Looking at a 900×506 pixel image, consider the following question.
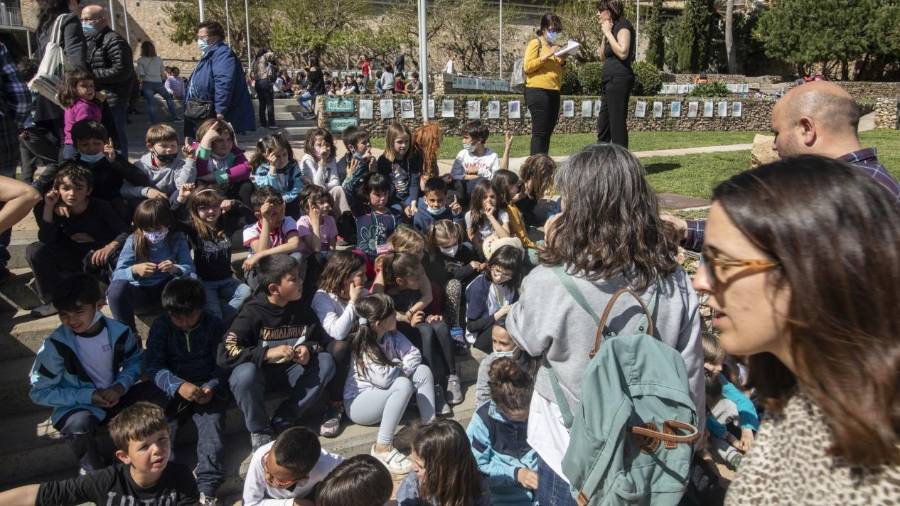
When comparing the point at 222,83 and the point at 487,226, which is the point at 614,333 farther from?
the point at 222,83

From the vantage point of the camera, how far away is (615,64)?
7242mm

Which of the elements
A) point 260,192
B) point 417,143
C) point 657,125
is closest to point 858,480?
point 260,192

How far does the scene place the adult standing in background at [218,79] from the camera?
→ 634 centimetres

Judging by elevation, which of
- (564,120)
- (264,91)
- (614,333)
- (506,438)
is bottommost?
(506,438)

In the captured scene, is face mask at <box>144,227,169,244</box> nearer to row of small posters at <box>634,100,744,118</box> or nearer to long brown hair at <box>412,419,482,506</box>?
long brown hair at <box>412,419,482,506</box>

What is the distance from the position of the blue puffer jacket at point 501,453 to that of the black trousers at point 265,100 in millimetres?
13535

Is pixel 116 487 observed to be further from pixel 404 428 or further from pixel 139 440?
pixel 404 428

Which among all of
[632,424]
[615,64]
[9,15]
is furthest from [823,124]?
[9,15]

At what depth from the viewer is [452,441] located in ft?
10.7

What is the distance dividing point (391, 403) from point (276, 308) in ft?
2.94

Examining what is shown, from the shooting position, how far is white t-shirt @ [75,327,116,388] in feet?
12.1

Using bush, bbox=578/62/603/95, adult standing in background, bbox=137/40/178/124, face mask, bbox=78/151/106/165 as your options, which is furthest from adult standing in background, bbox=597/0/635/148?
bush, bbox=578/62/603/95

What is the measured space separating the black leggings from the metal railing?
30741mm

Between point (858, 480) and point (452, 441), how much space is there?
233 centimetres
